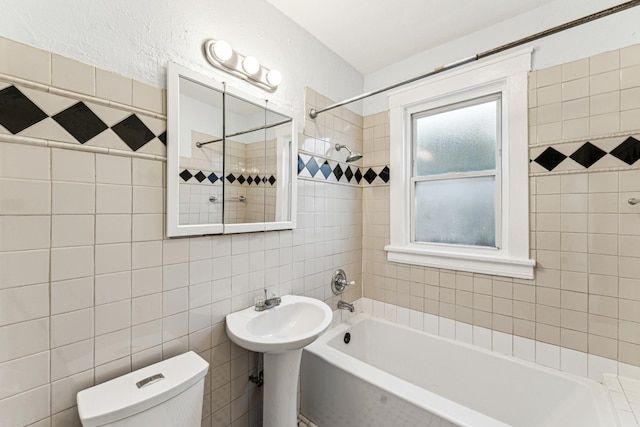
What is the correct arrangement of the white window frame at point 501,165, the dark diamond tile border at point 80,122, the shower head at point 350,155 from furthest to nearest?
the shower head at point 350,155
the white window frame at point 501,165
the dark diamond tile border at point 80,122

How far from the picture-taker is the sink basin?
3.80 feet

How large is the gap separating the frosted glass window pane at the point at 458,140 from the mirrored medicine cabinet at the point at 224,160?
1077mm

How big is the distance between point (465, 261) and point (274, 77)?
171 centimetres

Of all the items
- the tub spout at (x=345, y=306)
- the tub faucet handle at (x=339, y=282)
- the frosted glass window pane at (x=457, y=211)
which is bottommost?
the tub spout at (x=345, y=306)

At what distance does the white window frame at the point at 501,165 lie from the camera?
164cm

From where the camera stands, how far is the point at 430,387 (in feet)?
6.19

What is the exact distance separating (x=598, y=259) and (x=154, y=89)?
234cm

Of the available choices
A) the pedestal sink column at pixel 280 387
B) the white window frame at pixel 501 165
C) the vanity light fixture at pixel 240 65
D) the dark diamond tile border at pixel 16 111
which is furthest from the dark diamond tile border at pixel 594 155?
the dark diamond tile border at pixel 16 111

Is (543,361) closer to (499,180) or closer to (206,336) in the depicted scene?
(499,180)

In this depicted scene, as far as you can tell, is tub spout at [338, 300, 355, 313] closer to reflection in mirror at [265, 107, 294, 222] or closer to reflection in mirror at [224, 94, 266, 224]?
reflection in mirror at [265, 107, 294, 222]

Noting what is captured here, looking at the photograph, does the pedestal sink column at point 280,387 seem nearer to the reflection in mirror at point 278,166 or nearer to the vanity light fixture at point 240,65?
the reflection in mirror at point 278,166

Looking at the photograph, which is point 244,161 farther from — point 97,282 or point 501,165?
point 501,165

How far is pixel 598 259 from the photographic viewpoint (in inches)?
57.1

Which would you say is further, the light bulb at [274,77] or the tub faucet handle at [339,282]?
the tub faucet handle at [339,282]
